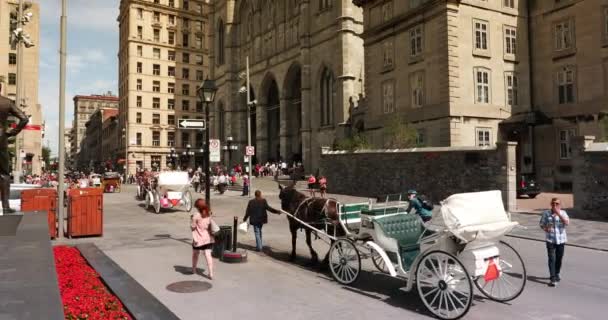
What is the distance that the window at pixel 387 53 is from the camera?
33.4m

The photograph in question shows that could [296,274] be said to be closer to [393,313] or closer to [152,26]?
[393,313]

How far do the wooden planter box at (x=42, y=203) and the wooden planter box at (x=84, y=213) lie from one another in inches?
18.2

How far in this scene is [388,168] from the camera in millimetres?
26969

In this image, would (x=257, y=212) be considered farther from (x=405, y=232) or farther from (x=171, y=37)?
(x=171, y=37)

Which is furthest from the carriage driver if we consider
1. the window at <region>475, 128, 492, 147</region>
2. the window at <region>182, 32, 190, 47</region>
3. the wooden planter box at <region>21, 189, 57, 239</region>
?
the window at <region>182, 32, 190, 47</region>

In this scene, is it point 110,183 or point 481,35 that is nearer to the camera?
point 481,35

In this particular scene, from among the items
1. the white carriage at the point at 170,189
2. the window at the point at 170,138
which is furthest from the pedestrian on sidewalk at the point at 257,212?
the window at the point at 170,138

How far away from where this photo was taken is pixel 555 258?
8562 mm

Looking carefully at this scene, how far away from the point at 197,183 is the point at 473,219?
112 ft

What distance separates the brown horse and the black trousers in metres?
4.21

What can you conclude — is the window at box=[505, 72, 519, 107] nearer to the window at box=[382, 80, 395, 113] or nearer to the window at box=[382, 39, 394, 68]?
the window at box=[382, 80, 395, 113]

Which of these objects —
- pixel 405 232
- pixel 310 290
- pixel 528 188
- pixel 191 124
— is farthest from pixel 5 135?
pixel 528 188

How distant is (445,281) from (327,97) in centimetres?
4204

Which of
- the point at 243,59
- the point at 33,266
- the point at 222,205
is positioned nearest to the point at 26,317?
the point at 33,266
